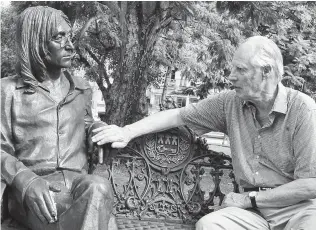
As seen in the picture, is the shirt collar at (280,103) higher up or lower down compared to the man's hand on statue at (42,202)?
higher up

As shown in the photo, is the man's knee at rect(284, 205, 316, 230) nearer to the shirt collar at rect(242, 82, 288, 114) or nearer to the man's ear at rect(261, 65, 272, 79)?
the shirt collar at rect(242, 82, 288, 114)

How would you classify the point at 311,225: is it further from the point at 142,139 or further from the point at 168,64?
the point at 168,64

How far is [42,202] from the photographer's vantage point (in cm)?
283

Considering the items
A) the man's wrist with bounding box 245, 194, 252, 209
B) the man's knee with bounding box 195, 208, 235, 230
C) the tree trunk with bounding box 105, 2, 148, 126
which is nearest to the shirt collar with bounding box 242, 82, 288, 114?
the man's wrist with bounding box 245, 194, 252, 209

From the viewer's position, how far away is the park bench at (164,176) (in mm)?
4156

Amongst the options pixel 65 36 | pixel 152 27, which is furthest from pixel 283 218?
pixel 152 27

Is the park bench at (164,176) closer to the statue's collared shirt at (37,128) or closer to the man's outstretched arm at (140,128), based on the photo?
the man's outstretched arm at (140,128)

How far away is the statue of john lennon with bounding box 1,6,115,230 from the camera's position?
3.09 meters

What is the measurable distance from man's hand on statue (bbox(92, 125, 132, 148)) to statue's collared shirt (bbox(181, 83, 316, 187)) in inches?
25.0

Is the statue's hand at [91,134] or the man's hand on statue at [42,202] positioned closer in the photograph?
the man's hand on statue at [42,202]

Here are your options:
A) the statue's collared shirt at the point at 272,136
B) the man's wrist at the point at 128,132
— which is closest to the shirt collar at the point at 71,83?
the man's wrist at the point at 128,132

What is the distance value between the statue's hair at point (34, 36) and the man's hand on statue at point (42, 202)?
815mm

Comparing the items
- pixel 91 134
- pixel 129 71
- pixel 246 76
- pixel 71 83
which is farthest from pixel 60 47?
pixel 129 71

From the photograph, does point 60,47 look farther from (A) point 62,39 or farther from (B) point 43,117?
(B) point 43,117
